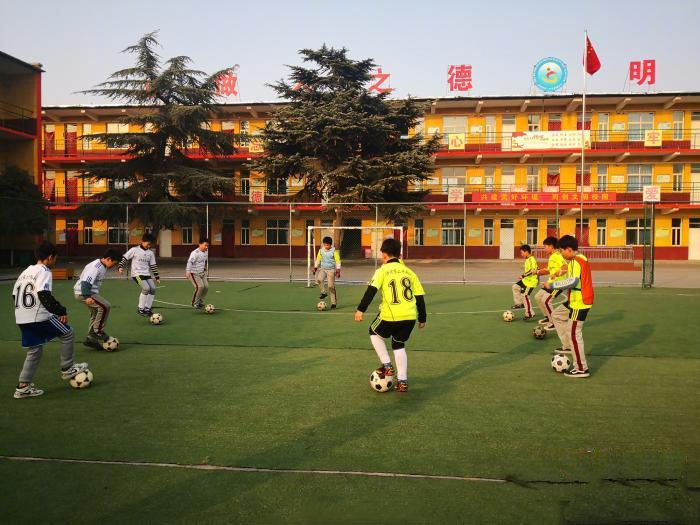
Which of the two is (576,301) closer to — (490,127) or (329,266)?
(329,266)

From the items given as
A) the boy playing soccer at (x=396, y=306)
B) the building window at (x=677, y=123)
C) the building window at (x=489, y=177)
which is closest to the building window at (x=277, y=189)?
the building window at (x=489, y=177)

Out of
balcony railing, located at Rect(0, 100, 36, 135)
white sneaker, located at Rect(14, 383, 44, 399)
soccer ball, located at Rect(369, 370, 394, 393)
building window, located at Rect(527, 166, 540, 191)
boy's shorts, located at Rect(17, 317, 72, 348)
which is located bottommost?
white sneaker, located at Rect(14, 383, 44, 399)

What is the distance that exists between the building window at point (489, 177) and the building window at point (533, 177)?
105 inches

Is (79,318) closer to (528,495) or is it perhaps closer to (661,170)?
(528,495)

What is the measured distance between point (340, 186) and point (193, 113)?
10.5 meters

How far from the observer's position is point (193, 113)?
34719 millimetres

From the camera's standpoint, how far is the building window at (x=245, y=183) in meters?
44.0

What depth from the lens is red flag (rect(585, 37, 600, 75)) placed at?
31234 mm

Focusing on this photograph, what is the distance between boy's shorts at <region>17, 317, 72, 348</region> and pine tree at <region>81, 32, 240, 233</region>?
2684cm

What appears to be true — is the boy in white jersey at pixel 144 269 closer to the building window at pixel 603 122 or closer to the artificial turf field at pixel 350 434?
the artificial turf field at pixel 350 434

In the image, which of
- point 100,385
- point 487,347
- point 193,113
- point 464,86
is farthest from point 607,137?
point 100,385

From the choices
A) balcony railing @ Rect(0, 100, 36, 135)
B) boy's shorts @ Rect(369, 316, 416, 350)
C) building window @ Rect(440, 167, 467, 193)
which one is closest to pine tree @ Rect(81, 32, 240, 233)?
balcony railing @ Rect(0, 100, 36, 135)

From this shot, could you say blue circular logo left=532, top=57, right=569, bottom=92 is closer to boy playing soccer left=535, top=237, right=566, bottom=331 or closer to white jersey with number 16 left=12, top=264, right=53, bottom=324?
boy playing soccer left=535, top=237, right=566, bottom=331

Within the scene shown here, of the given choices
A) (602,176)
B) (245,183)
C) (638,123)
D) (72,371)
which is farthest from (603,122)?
(72,371)
